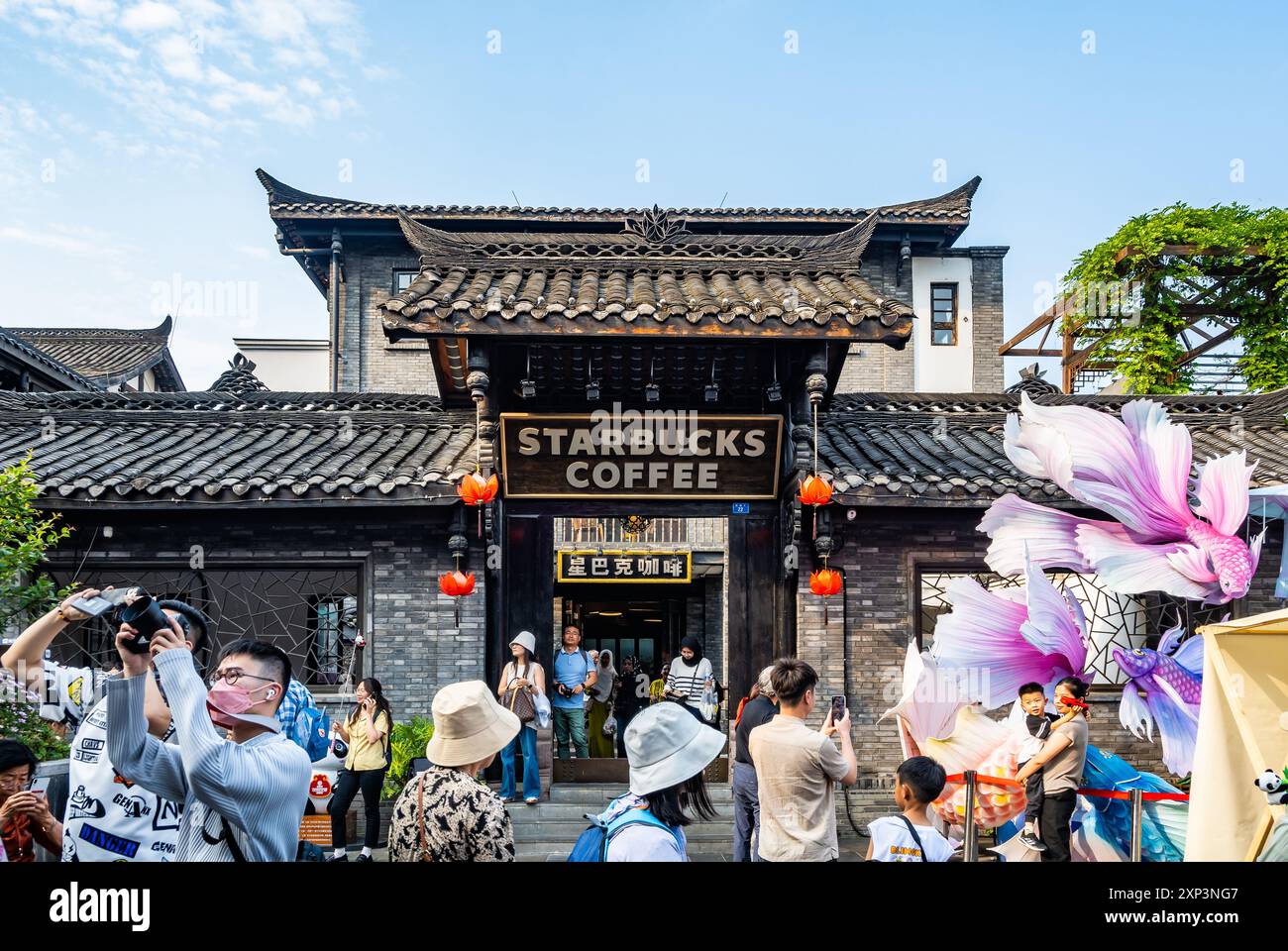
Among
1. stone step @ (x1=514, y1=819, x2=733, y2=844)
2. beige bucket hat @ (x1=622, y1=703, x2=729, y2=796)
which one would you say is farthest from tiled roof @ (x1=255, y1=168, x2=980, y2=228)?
beige bucket hat @ (x1=622, y1=703, x2=729, y2=796)

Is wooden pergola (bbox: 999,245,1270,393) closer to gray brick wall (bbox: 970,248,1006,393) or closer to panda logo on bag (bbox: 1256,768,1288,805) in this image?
gray brick wall (bbox: 970,248,1006,393)

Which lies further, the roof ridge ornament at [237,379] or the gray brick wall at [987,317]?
the gray brick wall at [987,317]

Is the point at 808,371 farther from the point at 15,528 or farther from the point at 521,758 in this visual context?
the point at 15,528

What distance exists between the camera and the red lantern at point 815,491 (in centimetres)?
830

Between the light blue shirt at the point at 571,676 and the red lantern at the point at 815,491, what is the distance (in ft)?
10.3

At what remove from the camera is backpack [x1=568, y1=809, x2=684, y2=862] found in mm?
3137

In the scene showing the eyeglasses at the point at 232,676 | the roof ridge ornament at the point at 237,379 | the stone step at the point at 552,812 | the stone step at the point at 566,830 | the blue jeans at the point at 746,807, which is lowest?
the stone step at the point at 566,830

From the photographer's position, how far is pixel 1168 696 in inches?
189

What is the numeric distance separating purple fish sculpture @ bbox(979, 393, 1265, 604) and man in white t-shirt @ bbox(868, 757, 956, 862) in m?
1.40

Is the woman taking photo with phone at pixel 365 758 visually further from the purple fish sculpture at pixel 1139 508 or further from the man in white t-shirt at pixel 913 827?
A: the purple fish sculpture at pixel 1139 508

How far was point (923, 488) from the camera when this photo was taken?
8930 millimetres

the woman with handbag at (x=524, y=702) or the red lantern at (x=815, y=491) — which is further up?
the red lantern at (x=815, y=491)

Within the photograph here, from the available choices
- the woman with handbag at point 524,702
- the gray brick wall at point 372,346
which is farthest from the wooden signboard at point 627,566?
the woman with handbag at point 524,702
